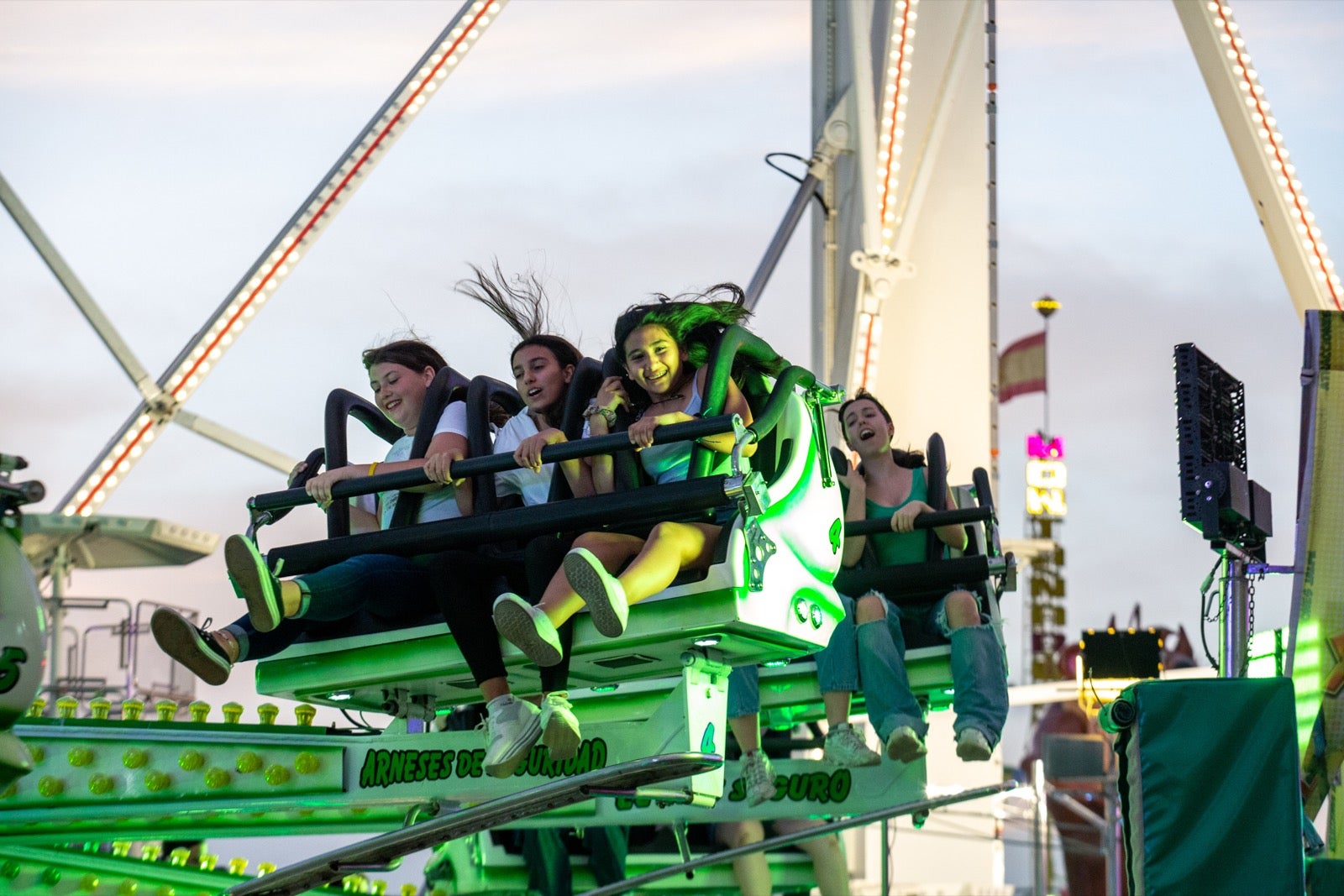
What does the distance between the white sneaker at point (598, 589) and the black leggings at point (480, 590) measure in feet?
1.11

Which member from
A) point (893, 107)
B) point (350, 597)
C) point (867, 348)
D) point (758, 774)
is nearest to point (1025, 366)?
point (893, 107)

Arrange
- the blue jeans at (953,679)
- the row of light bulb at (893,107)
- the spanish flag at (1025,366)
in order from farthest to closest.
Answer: the spanish flag at (1025,366) → the row of light bulb at (893,107) → the blue jeans at (953,679)

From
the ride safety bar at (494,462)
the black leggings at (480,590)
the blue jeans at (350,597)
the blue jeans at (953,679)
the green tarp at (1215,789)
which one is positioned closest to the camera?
the green tarp at (1215,789)

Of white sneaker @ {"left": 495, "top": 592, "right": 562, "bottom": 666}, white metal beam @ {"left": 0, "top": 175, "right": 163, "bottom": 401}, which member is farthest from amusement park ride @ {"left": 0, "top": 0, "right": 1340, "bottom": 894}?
white metal beam @ {"left": 0, "top": 175, "right": 163, "bottom": 401}

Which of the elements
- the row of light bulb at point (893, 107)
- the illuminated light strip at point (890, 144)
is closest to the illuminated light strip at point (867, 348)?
the illuminated light strip at point (890, 144)

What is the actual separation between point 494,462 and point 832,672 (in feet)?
6.47

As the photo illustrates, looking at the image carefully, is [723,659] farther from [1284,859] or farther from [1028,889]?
[1028,889]

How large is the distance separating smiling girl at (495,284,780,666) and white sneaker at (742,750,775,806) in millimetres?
1828

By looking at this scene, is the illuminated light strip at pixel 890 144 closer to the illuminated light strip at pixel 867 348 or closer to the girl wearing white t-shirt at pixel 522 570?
the illuminated light strip at pixel 867 348

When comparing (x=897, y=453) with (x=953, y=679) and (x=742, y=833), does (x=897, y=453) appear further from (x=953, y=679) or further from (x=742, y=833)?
(x=742, y=833)

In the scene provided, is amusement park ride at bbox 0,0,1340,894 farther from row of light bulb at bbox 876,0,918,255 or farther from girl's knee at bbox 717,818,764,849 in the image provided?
row of light bulb at bbox 876,0,918,255

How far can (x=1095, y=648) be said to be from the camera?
822 centimetres

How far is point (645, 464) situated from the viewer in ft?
16.7

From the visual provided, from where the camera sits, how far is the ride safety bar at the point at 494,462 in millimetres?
4691
